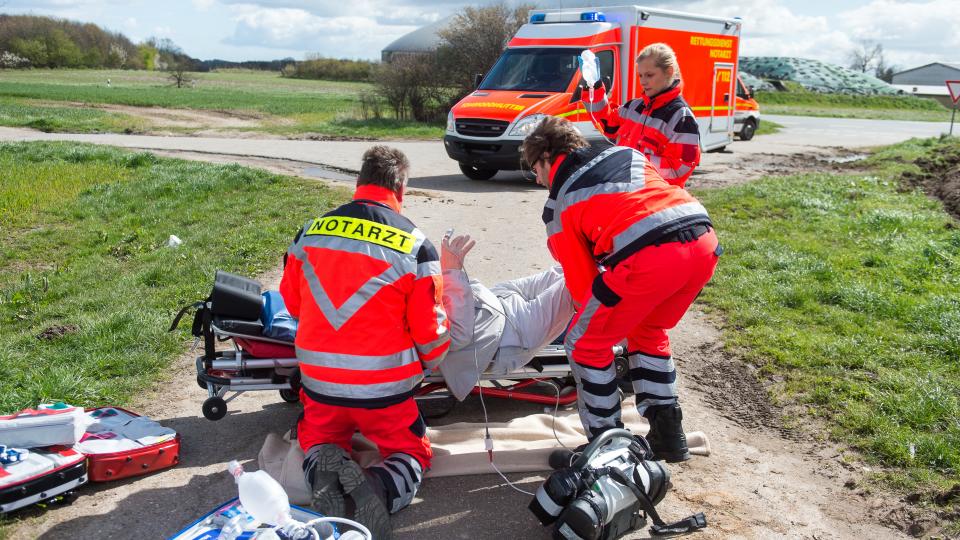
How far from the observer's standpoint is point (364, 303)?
379 centimetres

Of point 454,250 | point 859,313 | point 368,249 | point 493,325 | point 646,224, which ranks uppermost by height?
point 646,224

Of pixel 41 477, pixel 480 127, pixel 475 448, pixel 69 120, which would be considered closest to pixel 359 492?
pixel 475 448

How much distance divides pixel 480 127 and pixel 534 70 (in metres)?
1.55

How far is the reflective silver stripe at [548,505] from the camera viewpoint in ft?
11.7

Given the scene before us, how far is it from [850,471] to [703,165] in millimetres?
12769

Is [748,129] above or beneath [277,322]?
above

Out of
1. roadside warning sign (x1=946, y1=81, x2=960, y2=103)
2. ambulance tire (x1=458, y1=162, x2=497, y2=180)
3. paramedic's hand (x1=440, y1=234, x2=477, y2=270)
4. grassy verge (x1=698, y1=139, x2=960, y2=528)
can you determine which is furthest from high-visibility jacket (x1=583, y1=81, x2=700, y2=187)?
roadside warning sign (x1=946, y1=81, x2=960, y2=103)

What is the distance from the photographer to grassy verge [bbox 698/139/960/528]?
4820 millimetres

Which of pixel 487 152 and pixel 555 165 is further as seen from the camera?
pixel 487 152

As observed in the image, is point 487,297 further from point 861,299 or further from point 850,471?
point 861,299

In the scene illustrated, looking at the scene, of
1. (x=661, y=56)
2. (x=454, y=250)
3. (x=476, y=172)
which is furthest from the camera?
(x=476, y=172)

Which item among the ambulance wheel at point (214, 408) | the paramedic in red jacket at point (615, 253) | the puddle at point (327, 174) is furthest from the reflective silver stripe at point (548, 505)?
the puddle at point (327, 174)

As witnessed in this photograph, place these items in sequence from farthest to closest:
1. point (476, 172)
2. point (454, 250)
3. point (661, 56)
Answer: point (476, 172)
point (661, 56)
point (454, 250)

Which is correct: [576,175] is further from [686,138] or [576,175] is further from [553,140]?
[686,138]
